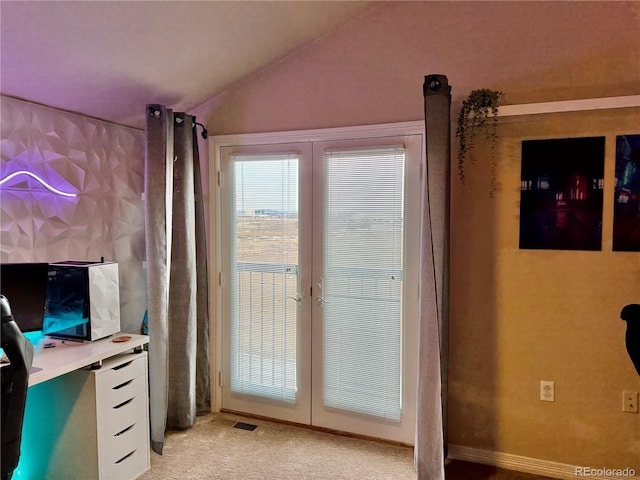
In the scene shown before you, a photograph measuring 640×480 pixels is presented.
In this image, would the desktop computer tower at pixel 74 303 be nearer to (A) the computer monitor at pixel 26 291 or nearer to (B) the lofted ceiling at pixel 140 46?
(A) the computer monitor at pixel 26 291

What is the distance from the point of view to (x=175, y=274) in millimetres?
3104

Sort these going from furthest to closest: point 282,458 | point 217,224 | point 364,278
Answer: point 217,224
point 364,278
point 282,458

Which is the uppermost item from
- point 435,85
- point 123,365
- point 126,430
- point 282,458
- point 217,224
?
point 435,85

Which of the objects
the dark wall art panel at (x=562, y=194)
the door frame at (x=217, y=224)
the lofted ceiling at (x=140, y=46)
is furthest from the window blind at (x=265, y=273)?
the dark wall art panel at (x=562, y=194)

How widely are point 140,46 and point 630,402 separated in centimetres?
323

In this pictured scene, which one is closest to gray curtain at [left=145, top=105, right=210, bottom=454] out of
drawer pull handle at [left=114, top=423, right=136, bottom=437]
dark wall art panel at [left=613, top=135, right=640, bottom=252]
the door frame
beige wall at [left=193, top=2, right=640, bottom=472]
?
the door frame

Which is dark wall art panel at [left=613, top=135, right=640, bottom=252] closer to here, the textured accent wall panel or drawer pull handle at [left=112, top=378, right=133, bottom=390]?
drawer pull handle at [left=112, top=378, right=133, bottom=390]

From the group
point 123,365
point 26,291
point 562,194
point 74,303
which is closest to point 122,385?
point 123,365

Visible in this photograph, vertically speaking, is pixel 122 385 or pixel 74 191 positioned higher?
pixel 74 191

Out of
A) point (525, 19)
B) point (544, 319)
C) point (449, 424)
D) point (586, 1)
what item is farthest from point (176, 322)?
point (586, 1)

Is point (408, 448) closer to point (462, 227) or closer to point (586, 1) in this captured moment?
point (462, 227)

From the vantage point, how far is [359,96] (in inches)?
116

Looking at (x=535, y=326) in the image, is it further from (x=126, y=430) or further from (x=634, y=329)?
(x=126, y=430)

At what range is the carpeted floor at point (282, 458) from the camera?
2629 millimetres
